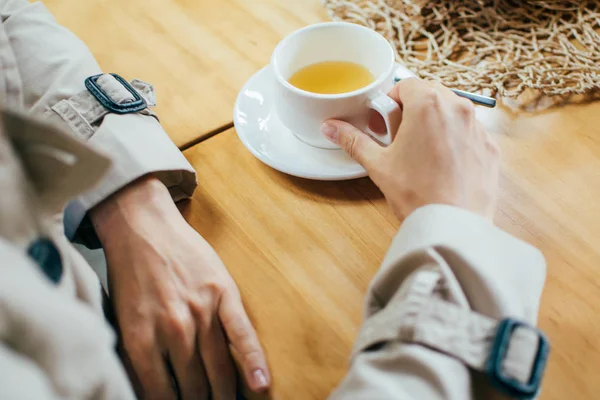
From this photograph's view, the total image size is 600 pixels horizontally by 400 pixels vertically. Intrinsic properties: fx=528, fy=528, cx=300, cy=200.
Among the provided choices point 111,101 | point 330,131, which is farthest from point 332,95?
point 111,101

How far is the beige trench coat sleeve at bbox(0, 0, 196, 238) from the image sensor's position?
1.77 ft

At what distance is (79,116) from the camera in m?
0.57

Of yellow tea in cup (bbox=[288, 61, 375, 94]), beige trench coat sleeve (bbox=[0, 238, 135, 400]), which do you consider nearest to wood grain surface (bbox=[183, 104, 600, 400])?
yellow tea in cup (bbox=[288, 61, 375, 94])

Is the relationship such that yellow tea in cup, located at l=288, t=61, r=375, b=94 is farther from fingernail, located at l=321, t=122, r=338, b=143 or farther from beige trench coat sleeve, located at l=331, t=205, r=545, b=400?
beige trench coat sleeve, located at l=331, t=205, r=545, b=400

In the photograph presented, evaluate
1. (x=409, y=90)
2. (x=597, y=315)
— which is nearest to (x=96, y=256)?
(x=409, y=90)

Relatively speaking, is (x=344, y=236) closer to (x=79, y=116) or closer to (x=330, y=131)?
(x=330, y=131)

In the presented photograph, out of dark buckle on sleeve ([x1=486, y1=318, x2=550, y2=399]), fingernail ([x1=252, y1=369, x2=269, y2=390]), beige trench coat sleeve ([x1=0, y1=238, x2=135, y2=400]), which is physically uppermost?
beige trench coat sleeve ([x1=0, y1=238, x2=135, y2=400])

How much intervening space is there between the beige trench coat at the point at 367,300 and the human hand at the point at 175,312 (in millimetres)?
68

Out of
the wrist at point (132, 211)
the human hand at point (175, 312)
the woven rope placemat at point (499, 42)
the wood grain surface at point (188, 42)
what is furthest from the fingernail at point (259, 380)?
the woven rope placemat at point (499, 42)

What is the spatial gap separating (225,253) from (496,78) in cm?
41

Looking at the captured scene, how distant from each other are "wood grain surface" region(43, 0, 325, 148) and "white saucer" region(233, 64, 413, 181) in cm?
3

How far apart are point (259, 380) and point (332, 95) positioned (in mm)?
287

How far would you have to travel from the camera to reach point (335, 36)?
0.65 m

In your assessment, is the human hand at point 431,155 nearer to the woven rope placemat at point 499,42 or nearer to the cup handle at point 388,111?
the cup handle at point 388,111
